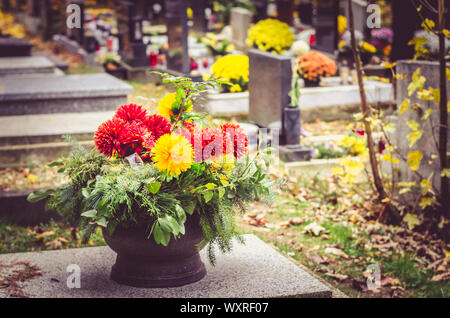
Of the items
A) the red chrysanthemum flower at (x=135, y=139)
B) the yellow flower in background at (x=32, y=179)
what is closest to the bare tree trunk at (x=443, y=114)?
the red chrysanthemum flower at (x=135, y=139)

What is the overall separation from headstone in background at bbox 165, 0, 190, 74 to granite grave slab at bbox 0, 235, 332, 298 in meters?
8.11

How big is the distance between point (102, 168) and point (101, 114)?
194 inches

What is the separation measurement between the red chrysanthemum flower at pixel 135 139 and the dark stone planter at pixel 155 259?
37 cm

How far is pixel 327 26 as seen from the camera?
14773mm

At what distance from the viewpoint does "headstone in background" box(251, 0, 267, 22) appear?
2118cm

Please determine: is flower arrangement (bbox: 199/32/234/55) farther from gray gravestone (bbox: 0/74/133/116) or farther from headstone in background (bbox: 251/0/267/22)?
gray gravestone (bbox: 0/74/133/116)

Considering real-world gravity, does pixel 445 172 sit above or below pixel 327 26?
below

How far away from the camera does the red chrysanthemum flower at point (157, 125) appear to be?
125 inches

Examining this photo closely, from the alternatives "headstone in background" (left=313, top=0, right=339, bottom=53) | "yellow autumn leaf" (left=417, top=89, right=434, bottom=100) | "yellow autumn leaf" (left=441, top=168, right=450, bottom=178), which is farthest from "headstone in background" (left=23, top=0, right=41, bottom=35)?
"yellow autumn leaf" (left=441, top=168, right=450, bottom=178)

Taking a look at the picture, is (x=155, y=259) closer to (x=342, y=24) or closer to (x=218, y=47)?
(x=218, y=47)

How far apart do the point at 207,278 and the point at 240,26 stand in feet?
43.9

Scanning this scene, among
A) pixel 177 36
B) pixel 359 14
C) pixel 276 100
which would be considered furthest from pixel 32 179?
pixel 359 14

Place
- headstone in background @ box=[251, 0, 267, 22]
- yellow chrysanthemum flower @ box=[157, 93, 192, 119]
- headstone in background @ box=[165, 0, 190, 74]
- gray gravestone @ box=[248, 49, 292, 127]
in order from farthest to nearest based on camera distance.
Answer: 1. headstone in background @ box=[251, 0, 267, 22]
2. headstone in background @ box=[165, 0, 190, 74]
3. gray gravestone @ box=[248, 49, 292, 127]
4. yellow chrysanthemum flower @ box=[157, 93, 192, 119]

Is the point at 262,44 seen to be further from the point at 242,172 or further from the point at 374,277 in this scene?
the point at 242,172
